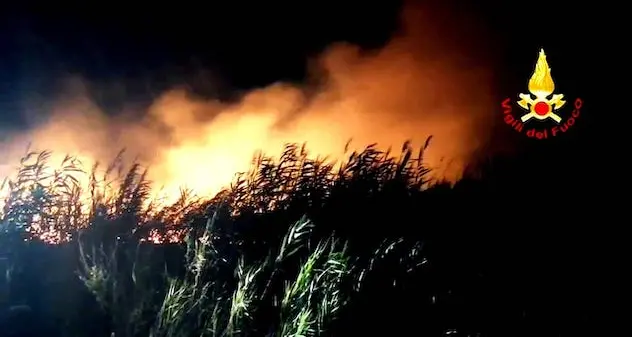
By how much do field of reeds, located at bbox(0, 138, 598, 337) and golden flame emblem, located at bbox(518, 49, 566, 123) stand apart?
25.3 inches

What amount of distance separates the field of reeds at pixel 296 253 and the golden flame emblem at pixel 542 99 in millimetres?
643

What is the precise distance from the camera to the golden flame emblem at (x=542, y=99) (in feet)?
24.0

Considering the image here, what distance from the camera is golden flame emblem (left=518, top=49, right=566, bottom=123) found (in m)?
7.32

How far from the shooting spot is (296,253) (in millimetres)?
6273

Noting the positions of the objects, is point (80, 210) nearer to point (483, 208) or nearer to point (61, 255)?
point (61, 255)

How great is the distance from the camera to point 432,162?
7.09 metres

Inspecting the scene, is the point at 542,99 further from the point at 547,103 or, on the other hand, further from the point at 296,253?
the point at 296,253

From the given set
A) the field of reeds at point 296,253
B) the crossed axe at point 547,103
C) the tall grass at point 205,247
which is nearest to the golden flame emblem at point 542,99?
the crossed axe at point 547,103

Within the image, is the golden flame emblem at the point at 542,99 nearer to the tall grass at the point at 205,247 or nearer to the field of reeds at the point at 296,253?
the field of reeds at the point at 296,253

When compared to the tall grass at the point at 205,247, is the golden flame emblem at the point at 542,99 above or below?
above

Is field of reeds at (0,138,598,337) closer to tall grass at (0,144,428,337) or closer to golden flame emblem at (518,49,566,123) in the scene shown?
A: tall grass at (0,144,428,337)

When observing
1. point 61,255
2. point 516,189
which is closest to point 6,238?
point 61,255

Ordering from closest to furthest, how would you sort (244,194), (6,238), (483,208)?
1. (6,238)
2. (244,194)
3. (483,208)

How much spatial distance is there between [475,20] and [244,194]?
2761 mm
